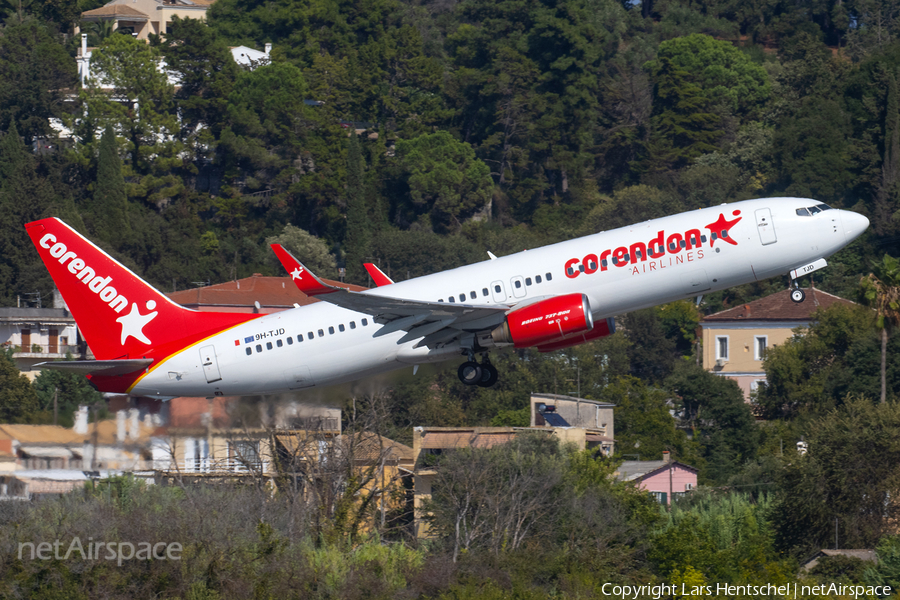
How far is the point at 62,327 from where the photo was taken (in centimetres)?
12312

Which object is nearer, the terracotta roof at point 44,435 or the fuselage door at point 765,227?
the fuselage door at point 765,227

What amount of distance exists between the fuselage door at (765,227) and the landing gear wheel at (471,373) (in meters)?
9.45

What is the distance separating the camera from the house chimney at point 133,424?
44.9m

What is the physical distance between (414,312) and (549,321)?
4085 millimetres

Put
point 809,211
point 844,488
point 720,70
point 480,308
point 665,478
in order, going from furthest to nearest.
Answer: point 720,70 → point 665,478 → point 844,488 → point 809,211 → point 480,308

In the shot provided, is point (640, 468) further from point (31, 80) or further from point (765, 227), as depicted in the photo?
point (31, 80)

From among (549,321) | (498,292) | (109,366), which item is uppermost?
(498,292)

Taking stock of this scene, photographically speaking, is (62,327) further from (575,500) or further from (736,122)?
(736,122)

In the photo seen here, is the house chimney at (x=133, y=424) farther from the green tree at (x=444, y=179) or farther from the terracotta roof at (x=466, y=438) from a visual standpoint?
the green tree at (x=444, y=179)

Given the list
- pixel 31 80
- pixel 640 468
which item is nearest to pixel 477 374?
pixel 640 468

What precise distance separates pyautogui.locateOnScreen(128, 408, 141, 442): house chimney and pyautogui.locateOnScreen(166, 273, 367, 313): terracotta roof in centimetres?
7363

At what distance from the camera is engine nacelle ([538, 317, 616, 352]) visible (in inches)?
1603

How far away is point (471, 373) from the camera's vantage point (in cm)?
4272

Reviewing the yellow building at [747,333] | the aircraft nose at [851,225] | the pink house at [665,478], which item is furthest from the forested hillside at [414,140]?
the aircraft nose at [851,225]
